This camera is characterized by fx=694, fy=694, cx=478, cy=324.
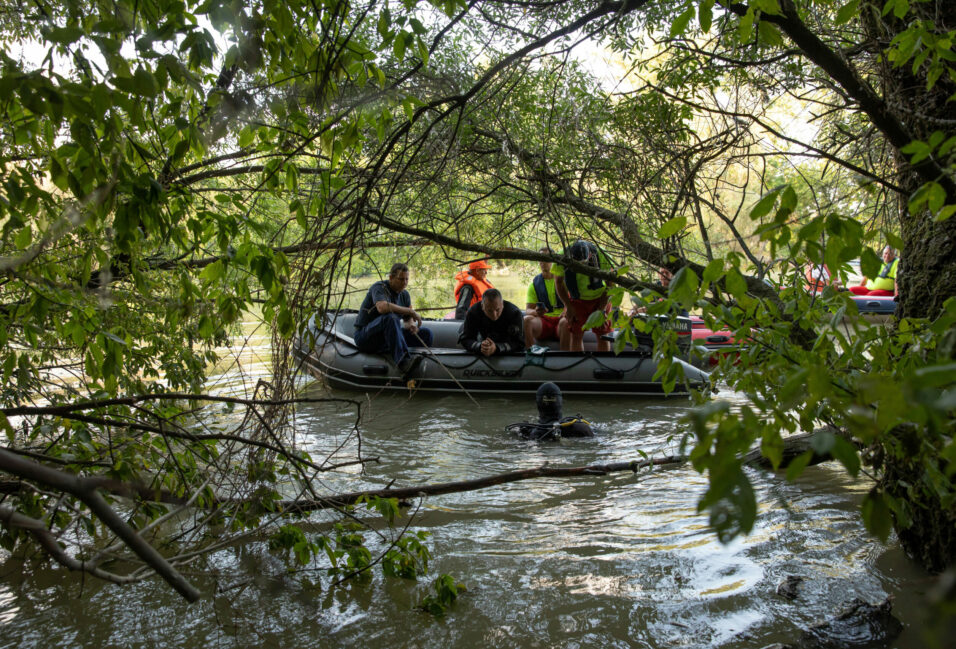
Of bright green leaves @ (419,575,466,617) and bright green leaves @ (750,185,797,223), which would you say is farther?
bright green leaves @ (419,575,466,617)

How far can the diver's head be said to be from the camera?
258 inches

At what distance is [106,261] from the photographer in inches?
104

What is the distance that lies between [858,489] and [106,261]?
488 centimetres

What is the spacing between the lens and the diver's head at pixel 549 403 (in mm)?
6547

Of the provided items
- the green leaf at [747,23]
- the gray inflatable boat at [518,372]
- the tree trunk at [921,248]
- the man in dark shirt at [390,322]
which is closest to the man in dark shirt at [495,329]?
the gray inflatable boat at [518,372]

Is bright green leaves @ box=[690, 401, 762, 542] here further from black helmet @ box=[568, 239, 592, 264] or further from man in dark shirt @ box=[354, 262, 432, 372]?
man in dark shirt @ box=[354, 262, 432, 372]

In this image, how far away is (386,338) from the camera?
9.11 meters

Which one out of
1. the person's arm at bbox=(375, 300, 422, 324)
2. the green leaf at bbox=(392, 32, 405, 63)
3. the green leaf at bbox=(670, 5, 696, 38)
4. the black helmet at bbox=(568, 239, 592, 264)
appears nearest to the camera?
the green leaf at bbox=(670, 5, 696, 38)

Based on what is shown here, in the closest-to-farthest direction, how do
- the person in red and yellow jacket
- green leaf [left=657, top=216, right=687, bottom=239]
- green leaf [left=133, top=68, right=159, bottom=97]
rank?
green leaf [left=133, top=68, right=159, bottom=97] → green leaf [left=657, top=216, right=687, bottom=239] → the person in red and yellow jacket

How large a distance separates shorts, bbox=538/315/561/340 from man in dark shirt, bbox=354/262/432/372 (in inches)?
69.3

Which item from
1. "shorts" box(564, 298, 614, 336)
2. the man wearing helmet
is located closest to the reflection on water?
the man wearing helmet

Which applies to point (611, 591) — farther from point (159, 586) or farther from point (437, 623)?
point (159, 586)

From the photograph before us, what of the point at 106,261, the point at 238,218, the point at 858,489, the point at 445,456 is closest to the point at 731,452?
the point at 238,218

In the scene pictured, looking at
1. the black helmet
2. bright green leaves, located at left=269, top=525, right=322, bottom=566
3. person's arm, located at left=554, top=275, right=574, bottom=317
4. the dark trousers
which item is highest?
the black helmet
